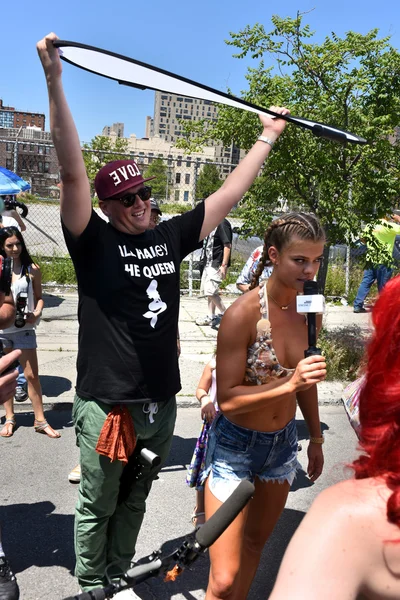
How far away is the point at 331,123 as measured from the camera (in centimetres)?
680

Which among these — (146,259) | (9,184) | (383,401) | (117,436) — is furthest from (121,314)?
(9,184)

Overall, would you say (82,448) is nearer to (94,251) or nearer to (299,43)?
(94,251)

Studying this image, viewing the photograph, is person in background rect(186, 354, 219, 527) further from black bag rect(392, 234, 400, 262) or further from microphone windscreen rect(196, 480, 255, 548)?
black bag rect(392, 234, 400, 262)

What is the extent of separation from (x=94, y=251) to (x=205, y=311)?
7.85 meters

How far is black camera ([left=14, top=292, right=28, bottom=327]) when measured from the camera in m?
5.13

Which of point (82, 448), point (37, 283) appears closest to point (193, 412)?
point (37, 283)

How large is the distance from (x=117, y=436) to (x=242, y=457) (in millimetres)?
579

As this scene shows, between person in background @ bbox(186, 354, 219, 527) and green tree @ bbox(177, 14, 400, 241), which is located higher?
green tree @ bbox(177, 14, 400, 241)

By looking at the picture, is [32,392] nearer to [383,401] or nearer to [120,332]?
[120,332]

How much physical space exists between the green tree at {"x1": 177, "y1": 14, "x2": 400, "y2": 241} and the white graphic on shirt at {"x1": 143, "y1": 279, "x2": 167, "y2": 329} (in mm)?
4531

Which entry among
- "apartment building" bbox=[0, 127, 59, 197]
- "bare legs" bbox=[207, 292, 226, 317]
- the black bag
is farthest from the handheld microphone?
"bare legs" bbox=[207, 292, 226, 317]

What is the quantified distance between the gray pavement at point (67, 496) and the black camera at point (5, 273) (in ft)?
5.49

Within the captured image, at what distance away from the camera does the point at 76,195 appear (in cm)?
247

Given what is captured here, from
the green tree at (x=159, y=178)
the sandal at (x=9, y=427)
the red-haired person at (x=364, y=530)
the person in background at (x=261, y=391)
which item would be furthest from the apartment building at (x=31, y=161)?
the red-haired person at (x=364, y=530)
